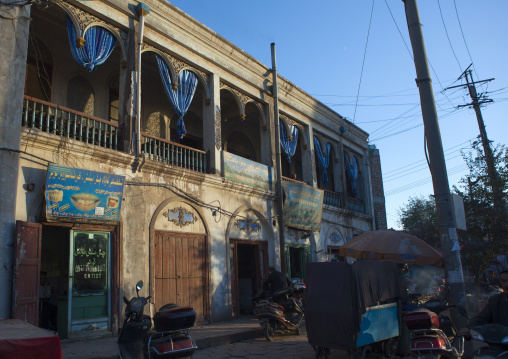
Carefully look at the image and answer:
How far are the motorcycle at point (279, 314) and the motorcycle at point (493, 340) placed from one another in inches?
202

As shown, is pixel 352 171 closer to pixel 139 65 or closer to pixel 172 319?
pixel 139 65

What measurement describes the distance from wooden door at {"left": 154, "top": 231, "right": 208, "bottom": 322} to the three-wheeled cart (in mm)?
4419

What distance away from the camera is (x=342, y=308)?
241 inches

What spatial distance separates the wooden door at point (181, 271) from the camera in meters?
9.90

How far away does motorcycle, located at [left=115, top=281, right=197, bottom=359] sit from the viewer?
5461mm

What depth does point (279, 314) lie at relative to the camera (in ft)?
29.3

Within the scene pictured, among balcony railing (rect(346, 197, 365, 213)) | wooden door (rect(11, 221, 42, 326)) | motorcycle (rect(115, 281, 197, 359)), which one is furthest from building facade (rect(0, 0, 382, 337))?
balcony railing (rect(346, 197, 365, 213))

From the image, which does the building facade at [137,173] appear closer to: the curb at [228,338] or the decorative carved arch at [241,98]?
the decorative carved arch at [241,98]

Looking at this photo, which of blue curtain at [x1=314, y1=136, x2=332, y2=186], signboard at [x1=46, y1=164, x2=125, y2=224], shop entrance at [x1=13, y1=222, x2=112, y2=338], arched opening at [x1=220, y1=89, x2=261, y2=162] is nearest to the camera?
signboard at [x1=46, y1=164, x2=125, y2=224]

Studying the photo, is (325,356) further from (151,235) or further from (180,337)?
(151,235)

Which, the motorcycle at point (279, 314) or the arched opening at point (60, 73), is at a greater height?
the arched opening at point (60, 73)

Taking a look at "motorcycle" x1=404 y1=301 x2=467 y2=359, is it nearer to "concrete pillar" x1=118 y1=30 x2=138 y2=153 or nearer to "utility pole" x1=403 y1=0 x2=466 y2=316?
"utility pole" x1=403 y1=0 x2=466 y2=316

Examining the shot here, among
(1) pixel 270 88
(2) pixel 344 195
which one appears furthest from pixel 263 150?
(2) pixel 344 195

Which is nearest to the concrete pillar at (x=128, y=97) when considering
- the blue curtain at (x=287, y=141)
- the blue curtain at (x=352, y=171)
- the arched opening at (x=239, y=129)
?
the arched opening at (x=239, y=129)
